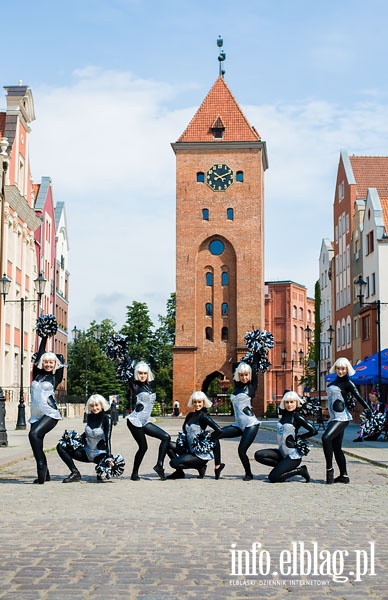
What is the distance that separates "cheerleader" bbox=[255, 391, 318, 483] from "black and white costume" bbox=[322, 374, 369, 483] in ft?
1.06

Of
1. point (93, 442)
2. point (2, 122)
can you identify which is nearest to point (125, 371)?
point (93, 442)

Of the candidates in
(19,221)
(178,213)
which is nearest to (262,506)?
(19,221)

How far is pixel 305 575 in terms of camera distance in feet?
19.9

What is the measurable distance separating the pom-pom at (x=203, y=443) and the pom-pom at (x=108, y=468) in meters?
1.29

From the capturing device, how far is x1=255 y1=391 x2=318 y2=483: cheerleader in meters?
12.5


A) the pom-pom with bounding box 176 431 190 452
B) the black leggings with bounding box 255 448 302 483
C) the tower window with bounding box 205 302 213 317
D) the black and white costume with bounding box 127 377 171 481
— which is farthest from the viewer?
the tower window with bounding box 205 302 213 317

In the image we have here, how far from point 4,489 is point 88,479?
67.0 inches

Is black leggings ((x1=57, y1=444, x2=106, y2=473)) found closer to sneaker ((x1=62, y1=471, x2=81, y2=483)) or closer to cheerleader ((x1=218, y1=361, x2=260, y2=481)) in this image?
sneaker ((x1=62, y1=471, x2=81, y2=483))

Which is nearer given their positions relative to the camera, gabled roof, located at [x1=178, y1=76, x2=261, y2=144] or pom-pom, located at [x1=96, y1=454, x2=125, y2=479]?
pom-pom, located at [x1=96, y1=454, x2=125, y2=479]

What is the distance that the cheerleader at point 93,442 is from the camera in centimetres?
1245

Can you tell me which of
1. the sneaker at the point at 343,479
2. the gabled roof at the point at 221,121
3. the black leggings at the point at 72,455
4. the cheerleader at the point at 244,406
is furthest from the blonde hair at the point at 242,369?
the gabled roof at the point at 221,121

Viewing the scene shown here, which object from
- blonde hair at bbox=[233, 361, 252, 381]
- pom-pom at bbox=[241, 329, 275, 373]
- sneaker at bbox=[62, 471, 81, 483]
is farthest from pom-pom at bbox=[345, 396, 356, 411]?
sneaker at bbox=[62, 471, 81, 483]

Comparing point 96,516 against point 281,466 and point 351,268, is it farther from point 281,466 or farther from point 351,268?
point 351,268

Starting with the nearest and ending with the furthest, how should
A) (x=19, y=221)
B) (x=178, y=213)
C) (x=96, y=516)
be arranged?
(x=96, y=516) < (x=19, y=221) < (x=178, y=213)
